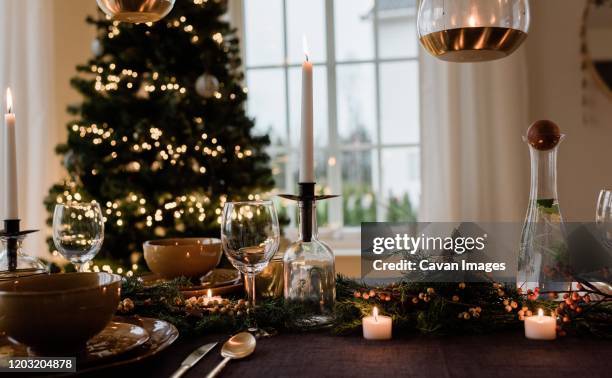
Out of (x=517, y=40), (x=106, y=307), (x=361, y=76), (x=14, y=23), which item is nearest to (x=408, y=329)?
(x=106, y=307)

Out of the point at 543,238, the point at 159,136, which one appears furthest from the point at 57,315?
the point at 159,136

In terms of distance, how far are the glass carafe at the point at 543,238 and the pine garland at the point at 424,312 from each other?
0.06m

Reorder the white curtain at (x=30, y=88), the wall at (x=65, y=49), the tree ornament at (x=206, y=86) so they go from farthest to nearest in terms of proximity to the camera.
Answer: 1. the wall at (x=65, y=49)
2. the white curtain at (x=30, y=88)
3. the tree ornament at (x=206, y=86)

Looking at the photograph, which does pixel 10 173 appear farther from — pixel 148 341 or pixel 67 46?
pixel 67 46

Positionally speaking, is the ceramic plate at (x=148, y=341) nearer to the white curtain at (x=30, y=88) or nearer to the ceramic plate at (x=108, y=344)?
the ceramic plate at (x=108, y=344)

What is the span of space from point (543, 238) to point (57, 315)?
0.74 meters

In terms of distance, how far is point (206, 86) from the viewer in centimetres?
252

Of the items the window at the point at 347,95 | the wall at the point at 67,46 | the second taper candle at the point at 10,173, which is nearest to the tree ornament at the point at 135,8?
the second taper candle at the point at 10,173

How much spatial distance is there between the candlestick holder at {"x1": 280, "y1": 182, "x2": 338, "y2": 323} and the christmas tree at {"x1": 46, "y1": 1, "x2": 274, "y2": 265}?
160cm

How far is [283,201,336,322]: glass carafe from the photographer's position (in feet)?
3.05

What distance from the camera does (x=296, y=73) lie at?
351cm

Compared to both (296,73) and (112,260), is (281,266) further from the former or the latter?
(296,73)

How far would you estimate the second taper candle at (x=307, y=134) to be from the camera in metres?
0.92

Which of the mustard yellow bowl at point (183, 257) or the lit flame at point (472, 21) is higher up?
the lit flame at point (472, 21)
